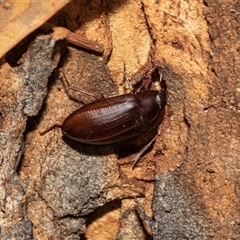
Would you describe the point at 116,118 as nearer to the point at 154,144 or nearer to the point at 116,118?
the point at 116,118

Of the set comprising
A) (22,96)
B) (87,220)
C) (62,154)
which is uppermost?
(22,96)

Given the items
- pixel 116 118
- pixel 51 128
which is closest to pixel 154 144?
pixel 116 118

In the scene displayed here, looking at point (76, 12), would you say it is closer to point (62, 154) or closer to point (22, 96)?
point (22, 96)

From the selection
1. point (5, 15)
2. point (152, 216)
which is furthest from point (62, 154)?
point (5, 15)

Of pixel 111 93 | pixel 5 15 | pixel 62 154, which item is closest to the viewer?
pixel 5 15

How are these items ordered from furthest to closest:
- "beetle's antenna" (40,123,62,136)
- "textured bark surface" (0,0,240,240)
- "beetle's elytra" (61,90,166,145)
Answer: "beetle's elytra" (61,90,166,145) → "beetle's antenna" (40,123,62,136) → "textured bark surface" (0,0,240,240)

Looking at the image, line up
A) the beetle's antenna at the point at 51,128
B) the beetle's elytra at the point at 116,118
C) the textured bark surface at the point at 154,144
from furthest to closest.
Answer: the beetle's elytra at the point at 116,118
the beetle's antenna at the point at 51,128
the textured bark surface at the point at 154,144
